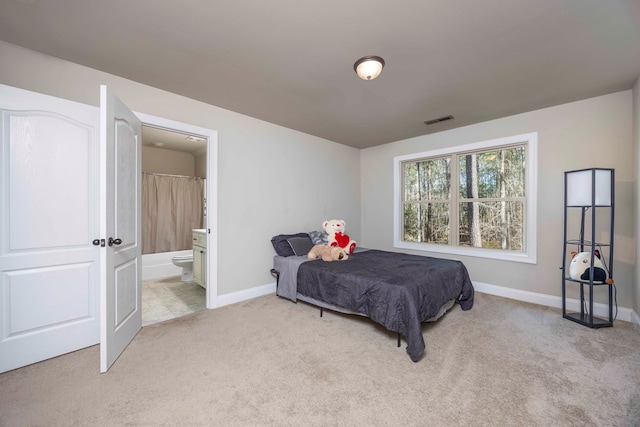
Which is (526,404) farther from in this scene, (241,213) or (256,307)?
(241,213)

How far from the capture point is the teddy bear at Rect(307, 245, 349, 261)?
10.6 ft

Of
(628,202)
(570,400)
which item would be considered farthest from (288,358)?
(628,202)

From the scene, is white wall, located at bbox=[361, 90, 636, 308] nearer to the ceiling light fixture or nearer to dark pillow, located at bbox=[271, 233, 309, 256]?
the ceiling light fixture

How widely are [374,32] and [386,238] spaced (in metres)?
3.58

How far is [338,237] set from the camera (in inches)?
142

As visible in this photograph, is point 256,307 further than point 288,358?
Yes

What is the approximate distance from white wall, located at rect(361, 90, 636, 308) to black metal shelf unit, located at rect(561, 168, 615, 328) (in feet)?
0.37

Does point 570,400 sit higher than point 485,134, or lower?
lower

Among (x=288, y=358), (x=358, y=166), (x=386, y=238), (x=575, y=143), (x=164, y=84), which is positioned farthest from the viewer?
(x=358, y=166)

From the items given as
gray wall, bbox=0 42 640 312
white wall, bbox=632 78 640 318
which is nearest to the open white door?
gray wall, bbox=0 42 640 312

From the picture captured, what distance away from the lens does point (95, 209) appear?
2271mm

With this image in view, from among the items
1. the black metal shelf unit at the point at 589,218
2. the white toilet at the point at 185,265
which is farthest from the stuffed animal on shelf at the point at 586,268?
the white toilet at the point at 185,265

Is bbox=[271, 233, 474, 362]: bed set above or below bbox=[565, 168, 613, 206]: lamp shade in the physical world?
below

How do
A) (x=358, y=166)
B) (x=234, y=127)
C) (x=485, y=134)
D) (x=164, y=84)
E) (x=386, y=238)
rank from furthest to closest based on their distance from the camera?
(x=358, y=166) < (x=386, y=238) < (x=485, y=134) < (x=234, y=127) < (x=164, y=84)
